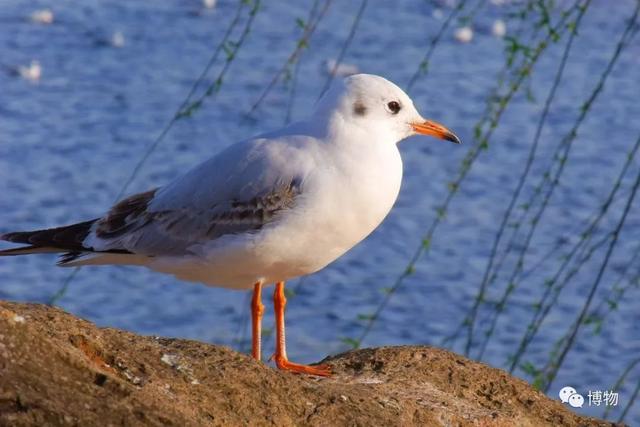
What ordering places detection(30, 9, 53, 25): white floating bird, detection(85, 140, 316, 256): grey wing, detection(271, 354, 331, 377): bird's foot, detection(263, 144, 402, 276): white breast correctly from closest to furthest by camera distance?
1. detection(271, 354, 331, 377): bird's foot
2. detection(263, 144, 402, 276): white breast
3. detection(85, 140, 316, 256): grey wing
4. detection(30, 9, 53, 25): white floating bird

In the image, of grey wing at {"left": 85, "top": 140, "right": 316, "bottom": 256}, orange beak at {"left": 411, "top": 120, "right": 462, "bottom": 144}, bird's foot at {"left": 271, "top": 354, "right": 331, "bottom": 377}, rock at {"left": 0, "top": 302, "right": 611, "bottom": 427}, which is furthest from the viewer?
orange beak at {"left": 411, "top": 120, "right": 462, "bottom": 144}

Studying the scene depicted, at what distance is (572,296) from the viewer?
8.40 m

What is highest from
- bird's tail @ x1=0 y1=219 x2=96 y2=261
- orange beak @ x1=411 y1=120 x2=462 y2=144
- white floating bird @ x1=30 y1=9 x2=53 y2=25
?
orange beak @ x1=411 y1=120 x2=462 y2=144

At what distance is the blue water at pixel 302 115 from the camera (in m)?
8.05

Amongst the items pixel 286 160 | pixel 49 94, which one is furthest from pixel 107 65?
pixel 286 160

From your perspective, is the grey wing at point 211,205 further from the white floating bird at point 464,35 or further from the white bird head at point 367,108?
the white floating bird at point 464,35

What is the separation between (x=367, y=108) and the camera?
5.03m

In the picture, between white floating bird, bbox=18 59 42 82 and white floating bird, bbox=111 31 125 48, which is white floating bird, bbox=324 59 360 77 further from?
white floating bird, bbox=18 59 42 82

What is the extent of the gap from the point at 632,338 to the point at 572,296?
19.1 inches

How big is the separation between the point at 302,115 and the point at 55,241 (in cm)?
443

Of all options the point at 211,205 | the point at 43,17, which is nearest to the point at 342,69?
the point at 43,17

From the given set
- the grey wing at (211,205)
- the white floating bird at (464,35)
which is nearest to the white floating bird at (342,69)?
the white floating bird at (464,35)
